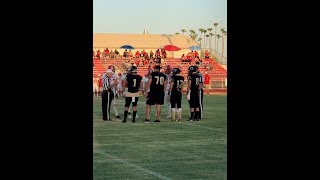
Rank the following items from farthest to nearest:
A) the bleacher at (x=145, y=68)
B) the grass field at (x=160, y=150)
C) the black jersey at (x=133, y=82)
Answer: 1. the bleacher at (x=145, y=68)
2. the black jersey at (x=133, y=82)
3. the grass field at (x=160, y=150)

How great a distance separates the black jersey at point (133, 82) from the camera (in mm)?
16859

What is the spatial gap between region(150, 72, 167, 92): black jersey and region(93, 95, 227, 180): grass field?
100cm

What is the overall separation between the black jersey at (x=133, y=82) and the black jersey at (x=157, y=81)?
0.40 meters

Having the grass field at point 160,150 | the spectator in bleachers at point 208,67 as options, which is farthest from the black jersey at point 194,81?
the spectator in bleachers at point 208,67

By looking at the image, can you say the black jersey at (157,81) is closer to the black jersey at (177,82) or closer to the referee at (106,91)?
the black jersey at (177,82)

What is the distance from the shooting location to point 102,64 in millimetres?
48812

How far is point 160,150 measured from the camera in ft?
35.7

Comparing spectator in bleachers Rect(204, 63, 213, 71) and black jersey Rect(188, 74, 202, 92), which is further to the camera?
spectator in bleachers Rect(204, 63, 213, 71)

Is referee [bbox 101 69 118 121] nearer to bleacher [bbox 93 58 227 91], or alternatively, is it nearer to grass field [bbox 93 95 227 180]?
grass field [bbox 93 95 227 180]

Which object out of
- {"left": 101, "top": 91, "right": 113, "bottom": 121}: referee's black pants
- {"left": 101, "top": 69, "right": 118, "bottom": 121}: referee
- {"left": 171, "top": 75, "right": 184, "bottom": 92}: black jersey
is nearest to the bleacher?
{"left": 101, "top": 91, "right": 113, "bottom": 121}: referee's black pants

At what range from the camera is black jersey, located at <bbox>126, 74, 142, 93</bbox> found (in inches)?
664

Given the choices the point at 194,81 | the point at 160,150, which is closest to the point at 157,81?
the point at 194,81

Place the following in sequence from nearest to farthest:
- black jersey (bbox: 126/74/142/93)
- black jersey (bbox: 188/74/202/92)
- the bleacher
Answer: black jersey (bbox: 126/74/142/93) < black jersey (bbox: 188/74/202/92) < the bleacher
